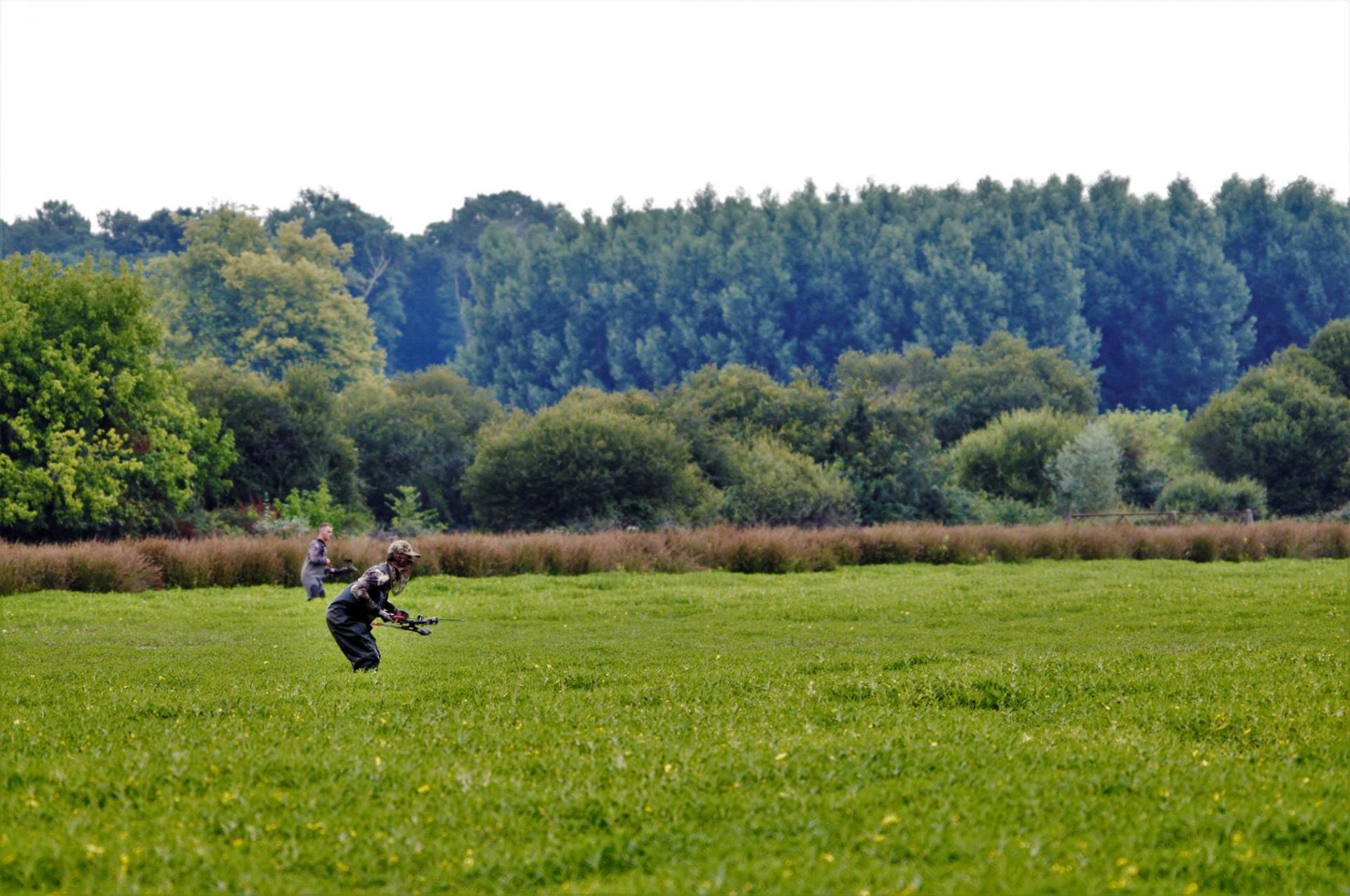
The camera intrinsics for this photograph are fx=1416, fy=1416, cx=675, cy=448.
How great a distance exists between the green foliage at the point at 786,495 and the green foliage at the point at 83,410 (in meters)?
22.0

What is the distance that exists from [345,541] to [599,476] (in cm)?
2035

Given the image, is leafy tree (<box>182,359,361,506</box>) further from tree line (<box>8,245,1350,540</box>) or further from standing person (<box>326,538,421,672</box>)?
standing person (<box>326,538,421,672</box>)

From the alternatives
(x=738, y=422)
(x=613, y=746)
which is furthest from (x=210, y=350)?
(x=613, y=746)

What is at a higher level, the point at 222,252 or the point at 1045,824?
the point at 222,252

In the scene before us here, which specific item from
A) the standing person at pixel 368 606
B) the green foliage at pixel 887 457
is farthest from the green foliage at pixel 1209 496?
the standing person at pixel 368 606

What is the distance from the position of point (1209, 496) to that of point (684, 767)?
61088 mm

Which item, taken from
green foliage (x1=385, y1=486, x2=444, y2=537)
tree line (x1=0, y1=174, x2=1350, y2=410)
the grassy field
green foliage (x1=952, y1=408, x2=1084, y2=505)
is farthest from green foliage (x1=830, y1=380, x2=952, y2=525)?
tree line (x1=0, y1=174, x2=1350, y2=410)

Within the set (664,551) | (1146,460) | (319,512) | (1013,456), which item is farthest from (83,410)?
(1146,460)

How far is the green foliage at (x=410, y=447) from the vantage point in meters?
73.5

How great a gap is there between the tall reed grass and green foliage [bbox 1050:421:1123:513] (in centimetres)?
1965

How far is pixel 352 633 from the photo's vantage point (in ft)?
59.0

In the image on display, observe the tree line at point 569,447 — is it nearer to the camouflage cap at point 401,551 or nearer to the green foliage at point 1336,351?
the green foliage at point 1336,351

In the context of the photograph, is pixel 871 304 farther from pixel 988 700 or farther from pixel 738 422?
pixel 988 700

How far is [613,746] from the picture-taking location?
40.9 ft
